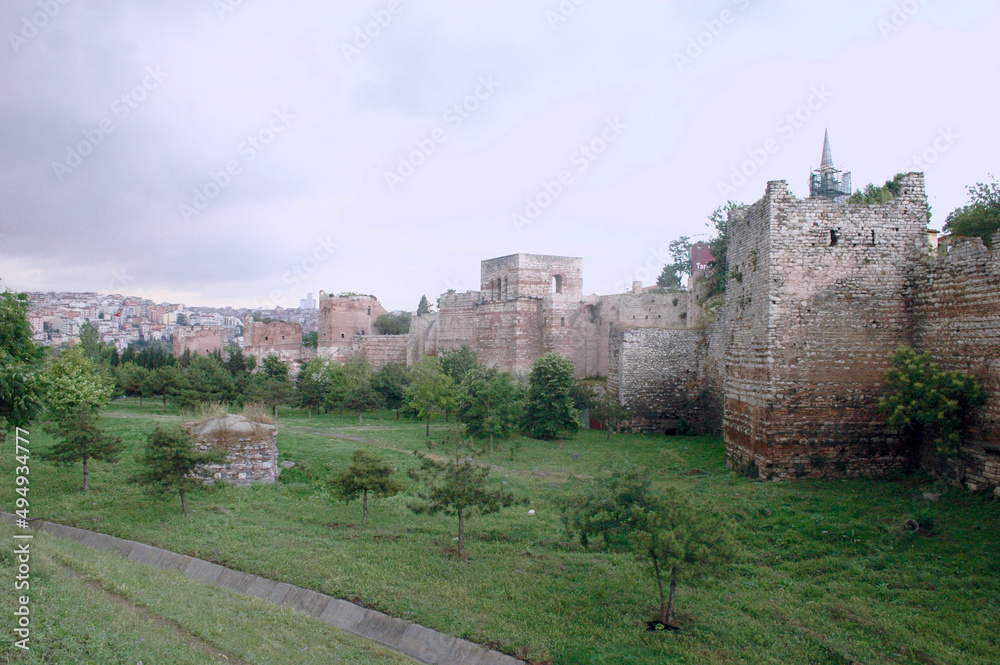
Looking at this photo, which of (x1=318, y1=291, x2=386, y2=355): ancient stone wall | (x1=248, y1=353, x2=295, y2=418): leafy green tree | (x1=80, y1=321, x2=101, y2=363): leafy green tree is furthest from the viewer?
(x1=318, y1=291, x2=386, y2=355): ancient stone wall

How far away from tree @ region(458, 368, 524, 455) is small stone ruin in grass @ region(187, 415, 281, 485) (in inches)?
289

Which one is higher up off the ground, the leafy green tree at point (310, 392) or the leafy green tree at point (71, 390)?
the leafy green tree at point (71, 390)

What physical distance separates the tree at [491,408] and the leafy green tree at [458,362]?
28.9 feet

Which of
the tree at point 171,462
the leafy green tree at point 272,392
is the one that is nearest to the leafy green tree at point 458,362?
the leafy green tree at point 272,392

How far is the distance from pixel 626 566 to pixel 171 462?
7.72 meters

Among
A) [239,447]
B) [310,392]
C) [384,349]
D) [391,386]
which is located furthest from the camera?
[384,349]

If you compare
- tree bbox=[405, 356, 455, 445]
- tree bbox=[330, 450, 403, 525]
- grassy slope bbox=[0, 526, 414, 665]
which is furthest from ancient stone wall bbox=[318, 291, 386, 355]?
grassy slope bbox=[0, 526, 414, 665]

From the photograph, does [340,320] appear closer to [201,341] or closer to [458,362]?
[458,362]

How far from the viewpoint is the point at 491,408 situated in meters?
19.3

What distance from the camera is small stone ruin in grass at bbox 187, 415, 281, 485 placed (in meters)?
12.6

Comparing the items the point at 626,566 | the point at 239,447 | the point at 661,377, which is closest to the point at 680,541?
the point at 626,566

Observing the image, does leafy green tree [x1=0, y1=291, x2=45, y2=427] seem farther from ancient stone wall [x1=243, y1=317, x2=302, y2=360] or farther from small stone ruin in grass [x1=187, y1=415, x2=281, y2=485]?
ancient stone wall [x1=243, y1=317, x2=302, y2=360]

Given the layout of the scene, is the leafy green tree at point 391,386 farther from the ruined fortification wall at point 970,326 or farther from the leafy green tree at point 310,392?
the ruined fortification wall at point 970,326

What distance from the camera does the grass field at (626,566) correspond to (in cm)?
591
